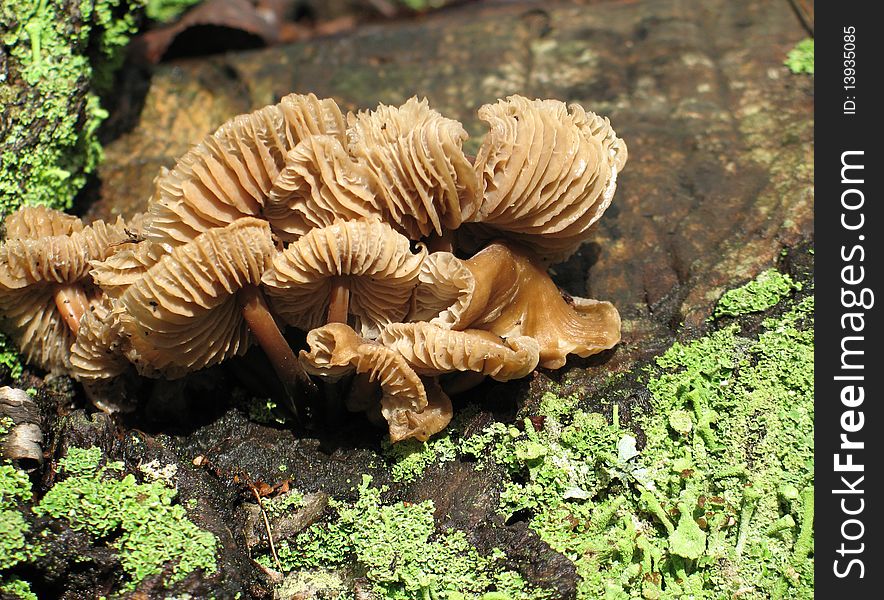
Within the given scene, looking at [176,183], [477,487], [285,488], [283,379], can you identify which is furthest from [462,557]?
[176,183]

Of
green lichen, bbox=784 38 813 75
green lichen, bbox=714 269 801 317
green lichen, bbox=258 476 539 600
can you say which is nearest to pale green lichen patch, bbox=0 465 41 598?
→ green lichen, bbox=258 476 539 600

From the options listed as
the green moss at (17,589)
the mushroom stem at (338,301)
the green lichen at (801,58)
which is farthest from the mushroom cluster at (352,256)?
the green lichen at (801,58)

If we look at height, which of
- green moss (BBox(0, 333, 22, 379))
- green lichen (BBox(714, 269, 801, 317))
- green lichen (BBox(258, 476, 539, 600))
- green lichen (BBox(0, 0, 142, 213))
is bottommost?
green lichen (BBox(258, 476, 539, 600))

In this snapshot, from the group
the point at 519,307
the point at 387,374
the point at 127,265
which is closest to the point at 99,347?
the point at 127,265

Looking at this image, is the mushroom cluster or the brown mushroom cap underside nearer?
the mushroom cluster

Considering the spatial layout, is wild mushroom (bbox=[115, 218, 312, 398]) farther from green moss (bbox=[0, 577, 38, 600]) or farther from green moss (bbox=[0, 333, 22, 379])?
green moss (bbox=[0, 577, 38, 600])

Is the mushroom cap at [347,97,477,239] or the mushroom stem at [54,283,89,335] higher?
the mushroom cap at [347,97,477,239]

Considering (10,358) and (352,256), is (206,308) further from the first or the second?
(10,358)
